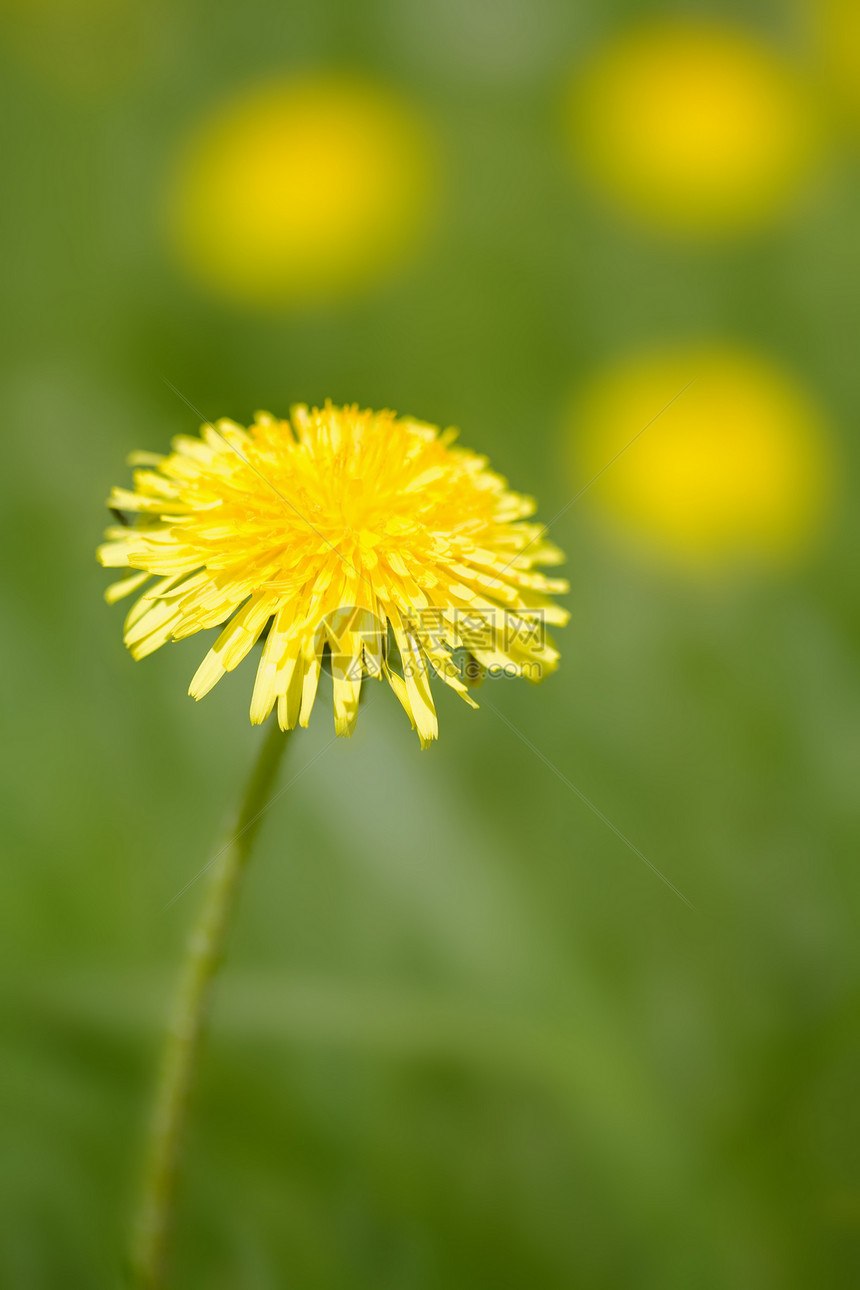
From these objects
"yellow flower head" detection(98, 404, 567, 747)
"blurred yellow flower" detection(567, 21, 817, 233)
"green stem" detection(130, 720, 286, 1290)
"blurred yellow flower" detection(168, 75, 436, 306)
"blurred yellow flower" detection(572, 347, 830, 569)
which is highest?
"blurred yellow flower" detection(567, 21, 817, 233)

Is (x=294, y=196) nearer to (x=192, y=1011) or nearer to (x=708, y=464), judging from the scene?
(x=708, y=464)

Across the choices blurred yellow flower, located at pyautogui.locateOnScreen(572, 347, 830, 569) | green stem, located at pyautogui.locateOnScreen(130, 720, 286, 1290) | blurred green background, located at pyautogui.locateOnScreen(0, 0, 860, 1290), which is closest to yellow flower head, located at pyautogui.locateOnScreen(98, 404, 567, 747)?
green stem, located at pyautogui.locateOnScreen(130, 720, 286, 1290)

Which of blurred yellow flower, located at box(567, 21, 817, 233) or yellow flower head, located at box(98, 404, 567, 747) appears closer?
yellow flower head, located at box(98, 404, 567, 747)

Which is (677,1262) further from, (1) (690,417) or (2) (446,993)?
(1) (690,417)

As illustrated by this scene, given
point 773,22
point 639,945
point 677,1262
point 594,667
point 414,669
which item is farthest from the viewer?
point 773,22

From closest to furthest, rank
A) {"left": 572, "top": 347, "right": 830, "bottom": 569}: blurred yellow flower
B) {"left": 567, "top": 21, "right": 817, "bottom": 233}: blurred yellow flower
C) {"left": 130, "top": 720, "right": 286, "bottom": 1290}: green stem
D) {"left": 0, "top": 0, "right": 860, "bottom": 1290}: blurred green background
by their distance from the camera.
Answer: {"left": 130, "top": 720, "right": 286, "bottom": 1290}: green stem → {"left": 0, "top": 0, "right": 860, "bottom": 1290}: blurred green background → {"left": 572, "top": 347, "right": 830, "bottom": 569}: blurred yellow flower → {"left": 567, "top": 21, "right": 817, "bottom": 233}: blurred yellow flower

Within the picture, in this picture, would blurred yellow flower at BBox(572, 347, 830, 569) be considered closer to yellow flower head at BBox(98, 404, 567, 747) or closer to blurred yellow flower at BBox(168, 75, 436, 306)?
blurred yellow flower at BBox(168, 75, 436, 306)

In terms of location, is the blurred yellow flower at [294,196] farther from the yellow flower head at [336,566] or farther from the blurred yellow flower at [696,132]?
the yellow flower head at [336,566]

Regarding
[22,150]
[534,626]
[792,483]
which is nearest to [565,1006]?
[534,626]
